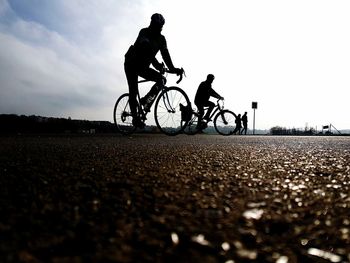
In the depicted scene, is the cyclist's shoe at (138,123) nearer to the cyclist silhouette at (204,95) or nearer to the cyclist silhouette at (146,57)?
the cyclist silhouette at (146,57)

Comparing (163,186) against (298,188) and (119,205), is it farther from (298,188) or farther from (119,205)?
(298,188)

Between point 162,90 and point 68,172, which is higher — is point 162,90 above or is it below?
above

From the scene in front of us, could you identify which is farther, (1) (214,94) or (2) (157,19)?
(1) (214,94)

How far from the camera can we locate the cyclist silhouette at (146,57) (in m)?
5.98

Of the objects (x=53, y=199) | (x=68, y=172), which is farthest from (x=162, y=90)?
(x=53, y=199)

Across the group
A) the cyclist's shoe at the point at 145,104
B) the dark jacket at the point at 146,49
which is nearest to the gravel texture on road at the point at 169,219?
the dark jacket at the point at 146,49

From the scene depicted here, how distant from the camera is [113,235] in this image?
2.11 feet

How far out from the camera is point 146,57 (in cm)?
A: 631

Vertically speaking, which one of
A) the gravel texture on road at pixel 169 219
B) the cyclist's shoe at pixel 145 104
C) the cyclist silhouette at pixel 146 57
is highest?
the cyclist silhouette at pixel 146 57

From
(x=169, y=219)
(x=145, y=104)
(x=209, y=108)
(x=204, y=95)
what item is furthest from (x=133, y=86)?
(x=209, y=108)

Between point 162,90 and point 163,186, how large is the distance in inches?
254

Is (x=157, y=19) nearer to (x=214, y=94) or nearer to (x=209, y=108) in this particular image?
(x=214, y=94)

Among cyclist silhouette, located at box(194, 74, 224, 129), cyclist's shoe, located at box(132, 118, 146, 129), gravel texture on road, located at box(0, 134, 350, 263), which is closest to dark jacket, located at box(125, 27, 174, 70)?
cyclist's shoe, located at box(132, 118, 146, 129)

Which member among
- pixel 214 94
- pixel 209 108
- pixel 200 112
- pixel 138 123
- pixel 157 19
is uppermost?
pixel 157 19
